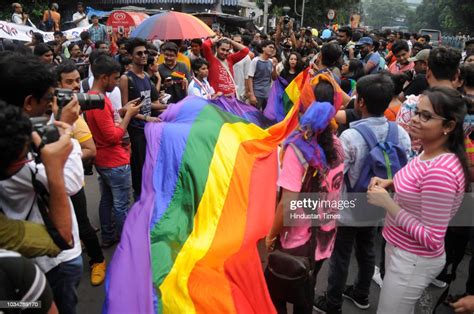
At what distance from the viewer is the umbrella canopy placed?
6.07m

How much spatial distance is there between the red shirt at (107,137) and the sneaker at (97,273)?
860 millimetres

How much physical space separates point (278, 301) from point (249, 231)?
0.67 m

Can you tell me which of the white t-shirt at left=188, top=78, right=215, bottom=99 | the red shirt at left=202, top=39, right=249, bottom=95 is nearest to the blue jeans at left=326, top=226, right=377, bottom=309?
the white t-shirt at left=188, top=78, right=215, bottom=99

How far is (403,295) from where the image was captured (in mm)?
2148

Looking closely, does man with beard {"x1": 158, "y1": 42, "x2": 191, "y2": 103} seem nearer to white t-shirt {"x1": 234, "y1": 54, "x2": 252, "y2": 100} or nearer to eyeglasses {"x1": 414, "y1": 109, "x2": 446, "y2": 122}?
white t-shirt {"x1": 234, "y1": 54, "x2": 252, "y2": 100}

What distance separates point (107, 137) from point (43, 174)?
1.85 m

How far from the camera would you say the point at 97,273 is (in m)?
3.48

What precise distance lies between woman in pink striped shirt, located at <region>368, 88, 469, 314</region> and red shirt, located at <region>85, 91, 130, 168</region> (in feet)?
7.32

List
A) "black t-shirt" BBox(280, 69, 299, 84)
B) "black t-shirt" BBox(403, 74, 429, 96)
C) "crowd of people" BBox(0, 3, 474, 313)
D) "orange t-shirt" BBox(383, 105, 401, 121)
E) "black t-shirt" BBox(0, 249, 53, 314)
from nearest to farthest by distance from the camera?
"black t-shirt" BBox(0, 249, 53, 314), "crowd of people" BBox(0, 3, 474, 313), "orange t-shirt" BBox(383, 105, 401, 121), "black t-shirt" BBox(403, 74, 429, 96), "black t-shirt" BBox(280, 69, 299, 84)

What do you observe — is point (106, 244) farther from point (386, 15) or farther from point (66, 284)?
point (386, 15)

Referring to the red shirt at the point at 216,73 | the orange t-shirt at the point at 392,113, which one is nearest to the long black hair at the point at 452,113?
the orange t-shirt at the point at 392,113

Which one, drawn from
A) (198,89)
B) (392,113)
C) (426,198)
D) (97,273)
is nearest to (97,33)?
(198,89)

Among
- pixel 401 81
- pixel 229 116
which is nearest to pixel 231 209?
pixel 229 116

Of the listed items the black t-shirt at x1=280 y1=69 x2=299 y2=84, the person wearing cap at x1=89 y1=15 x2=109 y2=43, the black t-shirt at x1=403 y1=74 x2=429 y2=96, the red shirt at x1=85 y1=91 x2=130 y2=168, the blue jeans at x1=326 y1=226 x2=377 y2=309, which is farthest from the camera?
the person wearing cap at x1=89 y1=15 x2=109 y2=43
